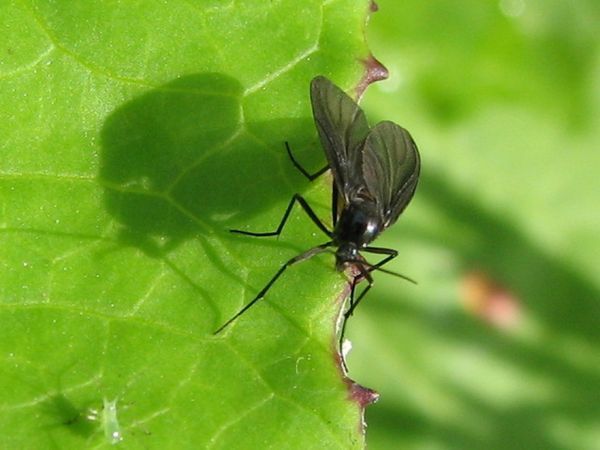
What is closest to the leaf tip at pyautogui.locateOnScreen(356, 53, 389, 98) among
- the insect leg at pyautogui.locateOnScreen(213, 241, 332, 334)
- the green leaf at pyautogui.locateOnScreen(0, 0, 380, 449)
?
the green leaf at pyautogui.locateOnScreen(0, 0, 380, 449)

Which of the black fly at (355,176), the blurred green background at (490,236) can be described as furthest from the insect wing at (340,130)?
the blurred green background at (490,236)

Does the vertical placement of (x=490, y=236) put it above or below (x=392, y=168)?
above

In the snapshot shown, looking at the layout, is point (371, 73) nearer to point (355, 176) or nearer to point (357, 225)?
point (355, 176)

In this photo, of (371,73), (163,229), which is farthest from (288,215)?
(371,73)

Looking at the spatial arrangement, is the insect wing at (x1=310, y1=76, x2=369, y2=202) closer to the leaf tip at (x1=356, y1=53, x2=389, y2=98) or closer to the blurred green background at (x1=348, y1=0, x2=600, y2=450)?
the leaf tip at (x1=356, y1=53, x2=389, y2=98)

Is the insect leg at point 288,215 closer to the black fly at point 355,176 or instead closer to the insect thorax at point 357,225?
the black fly at point 355,176

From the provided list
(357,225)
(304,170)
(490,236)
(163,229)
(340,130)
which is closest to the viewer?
(163,229)

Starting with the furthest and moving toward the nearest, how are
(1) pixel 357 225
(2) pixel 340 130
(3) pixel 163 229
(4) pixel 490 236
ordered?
1. (4) pixel 490 236
2. (1) pixel 357 225
3. (2) pixel 340 130
4. (3) pixel 163 229

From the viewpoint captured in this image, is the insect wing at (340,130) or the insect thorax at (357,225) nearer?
the insect wing at (340,130)
